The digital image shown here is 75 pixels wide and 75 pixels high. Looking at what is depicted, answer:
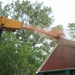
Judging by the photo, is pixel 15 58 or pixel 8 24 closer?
pixel 8 24

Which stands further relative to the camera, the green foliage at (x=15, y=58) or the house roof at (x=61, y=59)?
the green foliage at (x=15, y=58)

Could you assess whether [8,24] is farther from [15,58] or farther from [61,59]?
[15,58]

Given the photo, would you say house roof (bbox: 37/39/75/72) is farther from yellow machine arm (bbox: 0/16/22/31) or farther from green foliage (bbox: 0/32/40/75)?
green foliage (bbox: 0/32/40/75)

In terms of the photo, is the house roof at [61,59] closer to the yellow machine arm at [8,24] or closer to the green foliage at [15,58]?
the yellow machine arm at [8,24]

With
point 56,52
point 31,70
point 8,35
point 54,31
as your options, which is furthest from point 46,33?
point 8,35

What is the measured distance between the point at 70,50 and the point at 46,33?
0.70 meters

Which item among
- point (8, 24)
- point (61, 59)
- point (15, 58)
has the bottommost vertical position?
point (15, 58)

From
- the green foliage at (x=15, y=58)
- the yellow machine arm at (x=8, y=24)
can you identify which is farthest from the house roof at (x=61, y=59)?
the green foliage at (x=15, y=58)

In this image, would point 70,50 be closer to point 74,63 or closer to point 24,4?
point 74,63

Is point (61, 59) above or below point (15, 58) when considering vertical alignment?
above

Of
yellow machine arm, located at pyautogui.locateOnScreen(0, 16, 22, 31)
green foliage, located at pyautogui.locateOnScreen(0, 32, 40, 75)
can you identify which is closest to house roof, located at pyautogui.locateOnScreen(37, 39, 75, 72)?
yellow machine arm, located at pyautogui.locateOnScreen(0, 16, 22, 31)

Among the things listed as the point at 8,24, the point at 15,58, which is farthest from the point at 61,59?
the point at 15,58

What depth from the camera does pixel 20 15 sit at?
2145 centimetres

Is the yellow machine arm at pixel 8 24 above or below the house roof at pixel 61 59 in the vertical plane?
above
